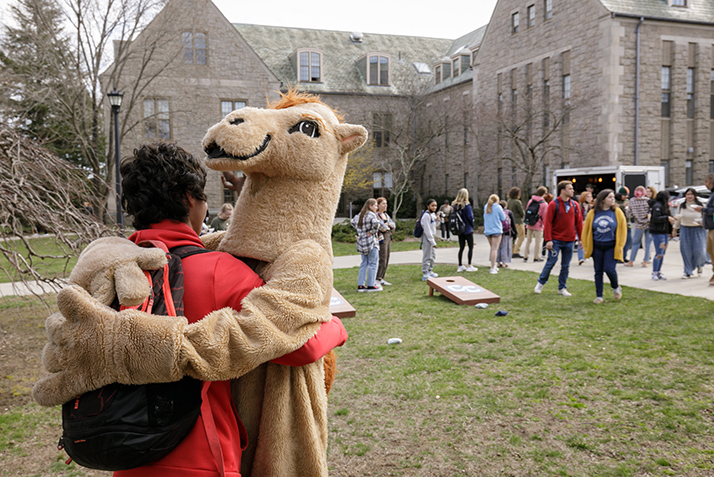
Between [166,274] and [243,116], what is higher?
[243,116]

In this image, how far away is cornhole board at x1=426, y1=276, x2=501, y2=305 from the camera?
30.3 feet

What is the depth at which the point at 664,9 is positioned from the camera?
83.5ft

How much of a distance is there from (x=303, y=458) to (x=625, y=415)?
12.6ft

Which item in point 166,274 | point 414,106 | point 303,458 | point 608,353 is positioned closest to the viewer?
point 166,274

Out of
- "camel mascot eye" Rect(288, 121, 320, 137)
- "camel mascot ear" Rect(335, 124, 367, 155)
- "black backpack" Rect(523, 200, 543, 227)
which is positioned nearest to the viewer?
"camel mascot eye" Rect(288, 121, 320, 137)

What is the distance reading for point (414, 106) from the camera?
33.2 m

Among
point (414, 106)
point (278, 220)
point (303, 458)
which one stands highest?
point (414, 106)

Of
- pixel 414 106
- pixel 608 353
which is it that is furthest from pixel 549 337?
pixel 414 106

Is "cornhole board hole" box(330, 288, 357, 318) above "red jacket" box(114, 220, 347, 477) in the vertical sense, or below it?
below

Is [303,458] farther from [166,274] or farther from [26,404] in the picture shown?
[26,404]

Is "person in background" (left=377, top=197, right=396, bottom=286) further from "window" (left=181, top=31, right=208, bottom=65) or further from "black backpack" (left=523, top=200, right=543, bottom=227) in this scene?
"window" (left=181, top=31, right=208, bottom=65)

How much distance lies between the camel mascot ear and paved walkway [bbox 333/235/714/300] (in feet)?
31.0

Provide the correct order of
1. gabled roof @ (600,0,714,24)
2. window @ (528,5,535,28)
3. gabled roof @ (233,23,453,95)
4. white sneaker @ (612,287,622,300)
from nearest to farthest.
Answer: white sneaker @ (612,287,622,300) < gabled roof @ (600,0,714,24) < window @ (528,5,535,28) < gabled roof @ (233,23,453,95)

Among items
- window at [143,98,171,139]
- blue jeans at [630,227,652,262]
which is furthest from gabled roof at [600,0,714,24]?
window at [143,98,171,139]
